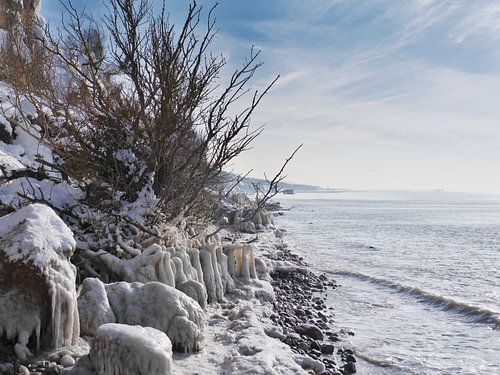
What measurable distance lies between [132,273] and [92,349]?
2.67 metres

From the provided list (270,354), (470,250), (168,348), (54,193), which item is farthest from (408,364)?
(470,250)

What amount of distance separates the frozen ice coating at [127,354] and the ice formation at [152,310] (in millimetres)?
990

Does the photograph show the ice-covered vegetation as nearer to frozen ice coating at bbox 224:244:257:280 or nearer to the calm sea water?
frozen ice coating at bbox 224:244:257:280

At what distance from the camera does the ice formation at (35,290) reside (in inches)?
157

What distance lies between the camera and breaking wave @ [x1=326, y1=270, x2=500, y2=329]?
974 centimetres

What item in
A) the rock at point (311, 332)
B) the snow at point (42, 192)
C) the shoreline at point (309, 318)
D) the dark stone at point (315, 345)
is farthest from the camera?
the snow at point (42, 192)

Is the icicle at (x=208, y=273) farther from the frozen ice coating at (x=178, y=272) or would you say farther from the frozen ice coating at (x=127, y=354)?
the frozen ice coating at (x=127, y=354)

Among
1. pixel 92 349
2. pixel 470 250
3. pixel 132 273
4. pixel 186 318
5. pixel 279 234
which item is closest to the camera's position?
pixel 92 349

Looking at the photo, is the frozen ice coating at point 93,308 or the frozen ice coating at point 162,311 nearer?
the frozen ice coating at point 93,308

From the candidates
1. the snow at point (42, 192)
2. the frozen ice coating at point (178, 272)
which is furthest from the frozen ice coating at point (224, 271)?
the snow at point (42, 192)

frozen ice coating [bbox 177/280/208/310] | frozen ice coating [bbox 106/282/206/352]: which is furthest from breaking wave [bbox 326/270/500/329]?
frozen ice coating [bbox 106/282/206/352]

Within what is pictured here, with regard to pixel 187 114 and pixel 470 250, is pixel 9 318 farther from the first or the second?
pixel 470 250

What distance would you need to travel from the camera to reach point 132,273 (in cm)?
657

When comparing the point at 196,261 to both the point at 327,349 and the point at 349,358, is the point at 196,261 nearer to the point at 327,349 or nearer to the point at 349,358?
the point at 327,349
